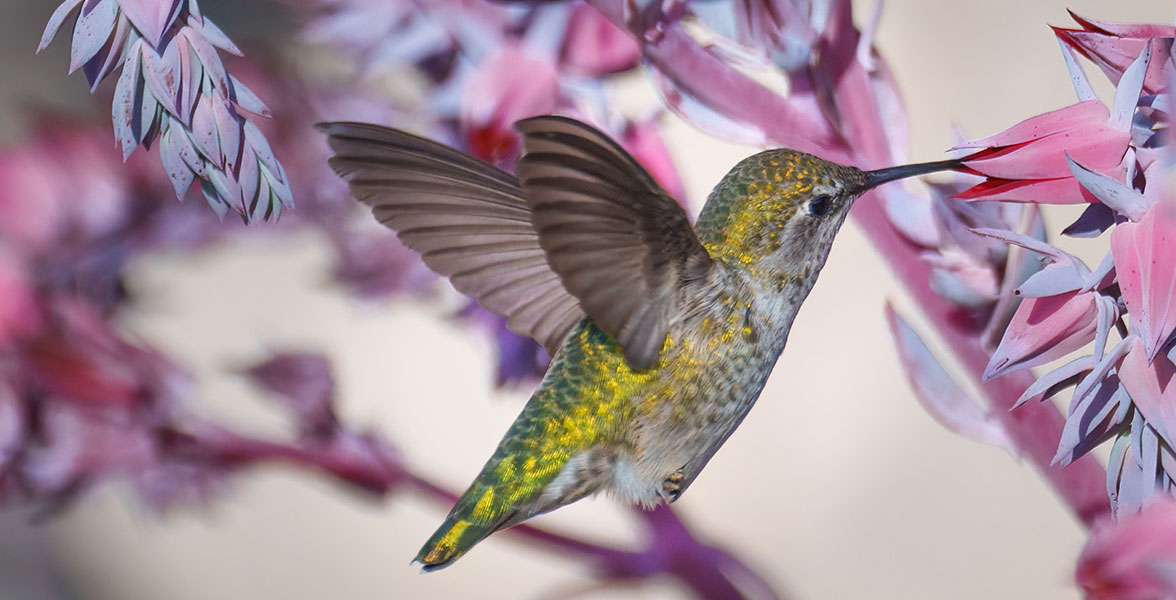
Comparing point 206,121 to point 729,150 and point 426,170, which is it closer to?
point 426,170

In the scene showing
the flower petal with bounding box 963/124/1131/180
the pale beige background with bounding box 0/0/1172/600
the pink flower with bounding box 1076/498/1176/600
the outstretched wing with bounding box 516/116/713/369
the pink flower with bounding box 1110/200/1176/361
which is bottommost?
the pale beige background with bounding box 0/0/1172/600

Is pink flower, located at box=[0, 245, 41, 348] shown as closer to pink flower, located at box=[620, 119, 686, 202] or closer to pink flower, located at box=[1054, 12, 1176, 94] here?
pink flower, located at box=[620, 119, 686, 202]

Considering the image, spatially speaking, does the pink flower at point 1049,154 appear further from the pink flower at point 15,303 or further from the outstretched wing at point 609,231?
the pink flower at point 15,303

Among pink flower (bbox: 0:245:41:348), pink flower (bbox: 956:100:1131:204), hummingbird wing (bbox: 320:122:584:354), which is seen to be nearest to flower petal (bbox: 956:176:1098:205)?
pink flower (bbox: 956:100:1131:204)

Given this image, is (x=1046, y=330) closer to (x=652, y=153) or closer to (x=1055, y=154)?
(x=1055, y=154)

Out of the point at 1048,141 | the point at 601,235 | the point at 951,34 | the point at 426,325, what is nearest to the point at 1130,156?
the point at 1048,141

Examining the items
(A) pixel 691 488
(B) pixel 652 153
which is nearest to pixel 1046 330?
(B) pixel 652 153

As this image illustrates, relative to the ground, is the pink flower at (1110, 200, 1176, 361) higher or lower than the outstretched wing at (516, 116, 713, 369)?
higher
